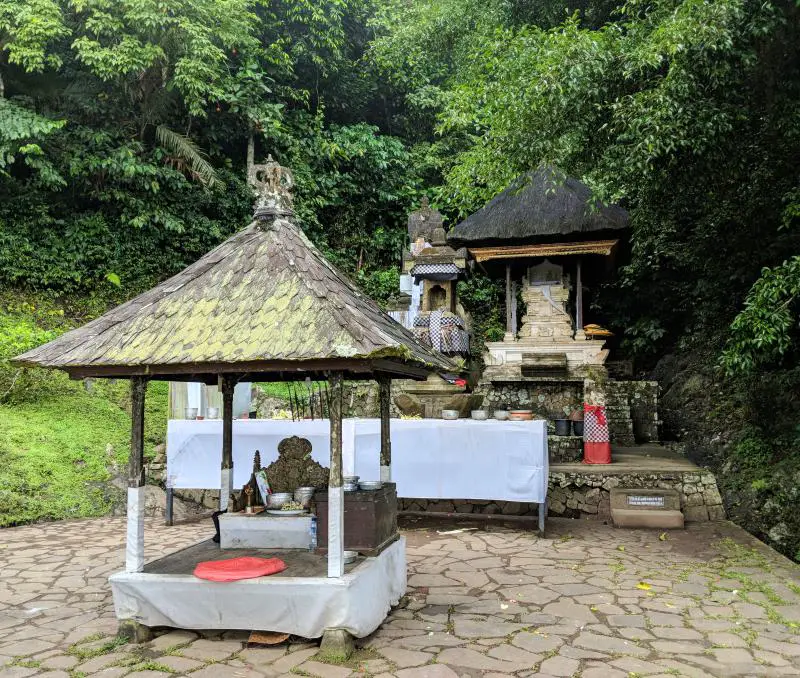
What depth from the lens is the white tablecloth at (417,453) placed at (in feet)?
24.7

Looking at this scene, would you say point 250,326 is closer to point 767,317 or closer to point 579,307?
point 767,317

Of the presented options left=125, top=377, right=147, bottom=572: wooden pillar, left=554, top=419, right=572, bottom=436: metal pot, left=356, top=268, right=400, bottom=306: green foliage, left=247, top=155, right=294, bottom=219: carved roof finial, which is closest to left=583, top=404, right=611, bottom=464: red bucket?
left=554, top=419, right=572, bottom=436: metal pot

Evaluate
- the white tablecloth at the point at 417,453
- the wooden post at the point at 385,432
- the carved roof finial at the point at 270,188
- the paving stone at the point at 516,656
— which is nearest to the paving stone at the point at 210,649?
the paving stone at the point at 516,656

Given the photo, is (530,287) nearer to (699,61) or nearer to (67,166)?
(699,61)

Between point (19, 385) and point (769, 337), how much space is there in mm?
11439

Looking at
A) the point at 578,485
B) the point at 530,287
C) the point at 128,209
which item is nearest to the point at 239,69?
the point at 128,209

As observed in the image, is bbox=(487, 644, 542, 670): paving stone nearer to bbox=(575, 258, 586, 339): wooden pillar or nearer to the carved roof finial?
the carved roof finial

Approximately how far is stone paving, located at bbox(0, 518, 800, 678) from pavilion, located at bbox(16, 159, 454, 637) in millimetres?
239

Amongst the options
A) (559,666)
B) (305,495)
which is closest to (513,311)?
(305,495)

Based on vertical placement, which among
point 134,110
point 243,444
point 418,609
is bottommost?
point 418,609

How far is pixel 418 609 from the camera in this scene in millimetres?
4930

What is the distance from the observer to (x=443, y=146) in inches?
806

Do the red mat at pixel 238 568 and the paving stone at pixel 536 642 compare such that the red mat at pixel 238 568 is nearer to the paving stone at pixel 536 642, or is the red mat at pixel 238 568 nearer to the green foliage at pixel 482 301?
the paving stone at pixel 536 642

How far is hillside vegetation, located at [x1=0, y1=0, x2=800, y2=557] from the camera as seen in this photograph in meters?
7.39
